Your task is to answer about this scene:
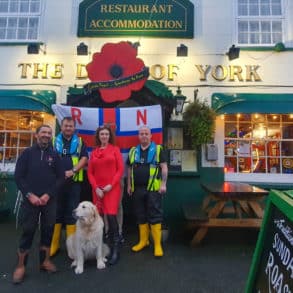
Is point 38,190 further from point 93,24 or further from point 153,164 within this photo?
point 93,24

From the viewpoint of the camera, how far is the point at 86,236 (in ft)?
13.2

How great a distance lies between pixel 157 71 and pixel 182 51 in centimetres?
72

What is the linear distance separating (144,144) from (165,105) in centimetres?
180

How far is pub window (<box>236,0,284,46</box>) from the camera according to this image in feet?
24.3

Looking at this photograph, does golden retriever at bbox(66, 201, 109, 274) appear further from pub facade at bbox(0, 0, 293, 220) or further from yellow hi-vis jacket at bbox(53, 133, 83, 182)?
pub facade at bbox(0, 0, 293, 220)

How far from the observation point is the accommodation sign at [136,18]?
731 centimetres

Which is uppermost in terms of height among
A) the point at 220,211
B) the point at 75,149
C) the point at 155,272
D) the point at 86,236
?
the point at 75,149

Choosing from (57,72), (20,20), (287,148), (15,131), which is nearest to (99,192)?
(57,72)

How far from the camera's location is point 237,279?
396cm

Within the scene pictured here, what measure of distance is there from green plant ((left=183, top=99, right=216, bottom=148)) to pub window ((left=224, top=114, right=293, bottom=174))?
0.81 m

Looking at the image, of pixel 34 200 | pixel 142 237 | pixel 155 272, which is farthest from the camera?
pixel 142 237

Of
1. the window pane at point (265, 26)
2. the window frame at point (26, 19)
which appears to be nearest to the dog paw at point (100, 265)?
the window frame at point (26, 19)

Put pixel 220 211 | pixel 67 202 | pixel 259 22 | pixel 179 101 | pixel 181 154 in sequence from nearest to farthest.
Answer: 1. pixel 67 202
2. pixel 220 211
3. pixel 179 101
4. pixel 181 154
5. pixel 259 22

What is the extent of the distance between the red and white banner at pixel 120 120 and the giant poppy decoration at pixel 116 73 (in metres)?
0.30
